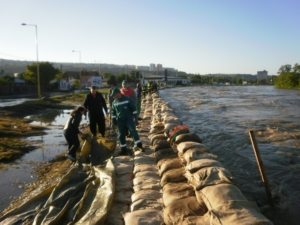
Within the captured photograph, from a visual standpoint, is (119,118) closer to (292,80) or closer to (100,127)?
(100,127)

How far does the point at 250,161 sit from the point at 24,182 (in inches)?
227

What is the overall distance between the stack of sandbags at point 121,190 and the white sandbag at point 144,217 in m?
0.27

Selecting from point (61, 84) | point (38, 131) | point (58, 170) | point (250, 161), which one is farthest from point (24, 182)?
point (61, 84)

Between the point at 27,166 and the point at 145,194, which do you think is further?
the point at 27,166

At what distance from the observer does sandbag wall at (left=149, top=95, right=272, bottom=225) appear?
531cm

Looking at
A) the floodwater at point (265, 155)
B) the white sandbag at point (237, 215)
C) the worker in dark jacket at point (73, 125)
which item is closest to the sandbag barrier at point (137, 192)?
the white sandbag at point (237, 215)

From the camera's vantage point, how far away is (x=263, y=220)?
5.01 metres

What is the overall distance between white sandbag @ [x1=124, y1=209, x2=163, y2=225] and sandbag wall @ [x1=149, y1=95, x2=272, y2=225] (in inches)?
5.2

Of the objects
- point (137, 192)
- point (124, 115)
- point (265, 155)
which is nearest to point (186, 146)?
point (124, 115)

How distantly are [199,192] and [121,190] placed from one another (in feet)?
6.06

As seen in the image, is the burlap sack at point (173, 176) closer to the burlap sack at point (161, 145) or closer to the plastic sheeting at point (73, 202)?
the plastic sheeting at point (73, 202)

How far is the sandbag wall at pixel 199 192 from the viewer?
17.4 feet

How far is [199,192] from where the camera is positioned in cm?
642

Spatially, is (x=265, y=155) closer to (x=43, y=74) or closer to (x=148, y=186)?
(x=148, y=186)
